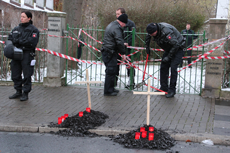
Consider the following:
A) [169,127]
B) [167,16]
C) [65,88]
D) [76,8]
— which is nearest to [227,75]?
[169,127]

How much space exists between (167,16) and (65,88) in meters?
8.10

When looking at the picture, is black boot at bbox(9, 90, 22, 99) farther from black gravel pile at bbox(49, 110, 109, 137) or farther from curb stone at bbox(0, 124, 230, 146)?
black gravel pile at bbox(49, 110, 109, 137)

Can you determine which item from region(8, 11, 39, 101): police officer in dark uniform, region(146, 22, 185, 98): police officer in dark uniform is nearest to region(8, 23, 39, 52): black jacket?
region(8, 11, 39, 101): police officer in dark uniform

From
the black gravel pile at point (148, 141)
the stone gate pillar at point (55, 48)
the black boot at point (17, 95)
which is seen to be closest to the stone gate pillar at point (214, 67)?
the black gravel pile at point (148, 141)

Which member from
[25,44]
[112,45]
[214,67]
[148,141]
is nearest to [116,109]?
[112,45]

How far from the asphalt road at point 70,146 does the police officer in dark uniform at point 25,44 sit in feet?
7.19

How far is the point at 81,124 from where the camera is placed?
5004 mm

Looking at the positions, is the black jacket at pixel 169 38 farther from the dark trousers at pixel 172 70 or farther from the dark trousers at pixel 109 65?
the dark trousers at pixel 109 65

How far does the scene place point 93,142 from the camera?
4.54 m

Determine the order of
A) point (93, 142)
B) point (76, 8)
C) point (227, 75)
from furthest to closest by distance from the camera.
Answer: point (76, 8) → point (227, 75) → point (93, 142)

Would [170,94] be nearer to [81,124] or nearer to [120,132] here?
[120,132]

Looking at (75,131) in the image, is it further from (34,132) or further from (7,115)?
(7,115)

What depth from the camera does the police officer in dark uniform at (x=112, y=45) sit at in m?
6.96

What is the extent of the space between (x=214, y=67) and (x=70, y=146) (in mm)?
4546
